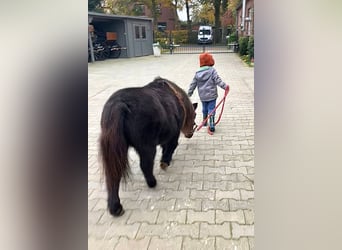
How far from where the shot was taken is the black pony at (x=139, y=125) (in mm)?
943

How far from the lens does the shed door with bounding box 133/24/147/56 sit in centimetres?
71

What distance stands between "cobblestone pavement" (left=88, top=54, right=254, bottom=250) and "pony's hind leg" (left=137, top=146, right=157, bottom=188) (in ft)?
0.17

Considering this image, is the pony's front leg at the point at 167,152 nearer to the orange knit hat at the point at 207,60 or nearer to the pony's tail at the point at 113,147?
the pony's tail at the point at 113,147

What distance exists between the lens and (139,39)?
0.77 meters

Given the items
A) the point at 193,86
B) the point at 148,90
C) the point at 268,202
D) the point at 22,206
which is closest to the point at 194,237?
the point at 268,202

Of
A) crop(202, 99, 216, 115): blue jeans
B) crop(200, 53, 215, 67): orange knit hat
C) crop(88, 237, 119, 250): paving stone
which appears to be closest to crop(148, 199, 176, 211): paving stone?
crop(88, 237, 119, 250): paving stone

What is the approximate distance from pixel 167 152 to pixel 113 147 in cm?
67

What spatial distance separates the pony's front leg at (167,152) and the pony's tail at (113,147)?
424 mm

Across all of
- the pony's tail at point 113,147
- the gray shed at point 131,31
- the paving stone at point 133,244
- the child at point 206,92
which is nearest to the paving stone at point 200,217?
the paving stone at point 133,244

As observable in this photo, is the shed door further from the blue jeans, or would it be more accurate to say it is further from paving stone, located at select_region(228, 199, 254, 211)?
the blue jeans

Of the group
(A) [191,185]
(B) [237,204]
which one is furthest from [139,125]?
(B) [237,204]

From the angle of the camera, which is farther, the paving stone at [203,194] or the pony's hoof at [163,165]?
the pony's hoof at [163,165]

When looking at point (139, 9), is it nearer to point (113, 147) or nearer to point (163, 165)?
point (113, 147)

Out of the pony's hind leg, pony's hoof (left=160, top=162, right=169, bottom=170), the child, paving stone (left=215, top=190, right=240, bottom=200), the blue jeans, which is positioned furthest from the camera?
the blue jeans
